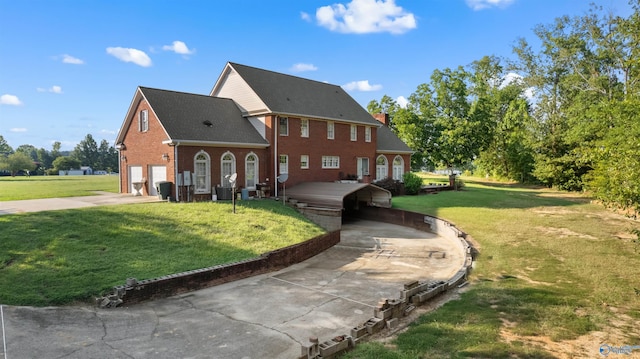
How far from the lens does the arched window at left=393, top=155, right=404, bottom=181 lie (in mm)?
37281

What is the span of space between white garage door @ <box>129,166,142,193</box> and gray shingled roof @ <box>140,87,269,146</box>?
4.41 m

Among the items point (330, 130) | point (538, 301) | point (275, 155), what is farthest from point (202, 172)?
point (538, 301)

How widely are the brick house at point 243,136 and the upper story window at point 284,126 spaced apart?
0.07 meters

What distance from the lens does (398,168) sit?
3772 centimetres

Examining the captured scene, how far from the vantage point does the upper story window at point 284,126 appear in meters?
26.3

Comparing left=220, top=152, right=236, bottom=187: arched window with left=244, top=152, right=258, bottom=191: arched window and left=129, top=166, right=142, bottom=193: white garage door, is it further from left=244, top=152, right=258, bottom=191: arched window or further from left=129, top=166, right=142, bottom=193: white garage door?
left=129, top=166, right=142, bottom=193: white garage door

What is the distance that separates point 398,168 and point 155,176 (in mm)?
22962

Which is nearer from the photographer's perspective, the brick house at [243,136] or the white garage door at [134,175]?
the brick house at [243,136]

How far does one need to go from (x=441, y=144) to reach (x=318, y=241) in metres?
32.1

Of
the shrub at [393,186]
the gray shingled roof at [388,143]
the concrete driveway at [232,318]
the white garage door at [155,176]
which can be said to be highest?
the gray shingled roof at [388,143]

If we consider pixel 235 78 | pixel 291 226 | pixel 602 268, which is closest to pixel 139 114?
pixel 235 78

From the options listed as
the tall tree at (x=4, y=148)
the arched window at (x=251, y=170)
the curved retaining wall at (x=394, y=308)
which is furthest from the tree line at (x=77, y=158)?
the curved retaining wall at (x=394, y=308)

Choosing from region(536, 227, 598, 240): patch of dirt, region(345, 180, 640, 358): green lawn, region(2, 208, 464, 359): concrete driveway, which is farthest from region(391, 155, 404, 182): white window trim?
region(2, 208, 464, 359): concrete driveway

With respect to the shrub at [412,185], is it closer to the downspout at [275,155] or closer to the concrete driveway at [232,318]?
the downspout at [275,155]
